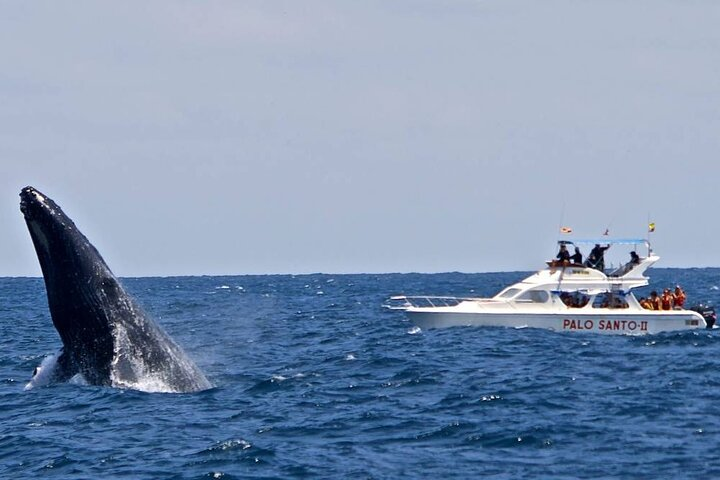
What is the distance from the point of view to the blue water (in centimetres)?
1495

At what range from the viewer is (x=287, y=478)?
564 inches

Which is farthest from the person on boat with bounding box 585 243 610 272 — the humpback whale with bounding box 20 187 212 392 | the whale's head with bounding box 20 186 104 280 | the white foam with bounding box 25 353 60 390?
the whale's head with bounding box 20 186 104 280

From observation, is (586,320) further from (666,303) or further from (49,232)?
(49,232)

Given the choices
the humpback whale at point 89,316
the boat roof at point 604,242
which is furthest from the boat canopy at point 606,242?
the humpback whale at point 89,316

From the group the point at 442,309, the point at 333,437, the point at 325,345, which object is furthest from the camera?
the point at 442,309

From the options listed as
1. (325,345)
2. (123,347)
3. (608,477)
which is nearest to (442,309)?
(325,345)

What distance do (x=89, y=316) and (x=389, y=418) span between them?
471cm

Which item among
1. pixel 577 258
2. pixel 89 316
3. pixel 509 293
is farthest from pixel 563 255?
pixel 89 316

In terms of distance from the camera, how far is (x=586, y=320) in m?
35.3

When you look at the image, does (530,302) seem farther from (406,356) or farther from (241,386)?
(241,386)

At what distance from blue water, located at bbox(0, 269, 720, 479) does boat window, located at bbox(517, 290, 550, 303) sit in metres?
6.10

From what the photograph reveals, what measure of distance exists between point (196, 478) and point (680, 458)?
19.8ft

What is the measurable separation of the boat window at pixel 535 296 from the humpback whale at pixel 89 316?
19.0m

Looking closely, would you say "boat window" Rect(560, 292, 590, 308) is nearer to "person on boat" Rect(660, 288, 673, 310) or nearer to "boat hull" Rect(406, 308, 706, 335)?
"boat hull" Rect(406, 308, 706, 335)
